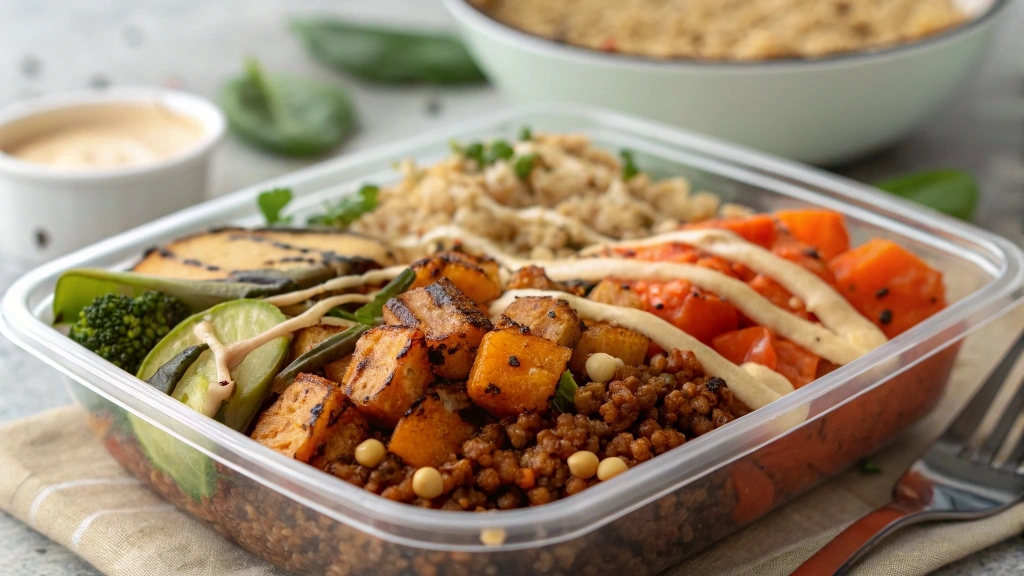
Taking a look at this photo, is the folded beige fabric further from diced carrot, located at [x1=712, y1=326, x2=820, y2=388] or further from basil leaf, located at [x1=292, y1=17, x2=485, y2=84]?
basil leaf, located at [x1=292, y1=17, x2=485, y2=84]

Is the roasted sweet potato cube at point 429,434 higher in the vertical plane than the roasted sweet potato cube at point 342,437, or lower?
higher

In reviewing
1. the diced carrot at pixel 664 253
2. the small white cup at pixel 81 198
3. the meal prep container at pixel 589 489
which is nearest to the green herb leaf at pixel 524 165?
the diced carrot at pixel 664 253

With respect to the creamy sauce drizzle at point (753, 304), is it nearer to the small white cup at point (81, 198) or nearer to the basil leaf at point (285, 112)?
the small white cup at point (81, 198)

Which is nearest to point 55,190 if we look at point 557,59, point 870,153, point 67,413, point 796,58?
point 67,413

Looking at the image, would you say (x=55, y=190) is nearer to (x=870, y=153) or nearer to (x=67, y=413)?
(x=67, y=413)

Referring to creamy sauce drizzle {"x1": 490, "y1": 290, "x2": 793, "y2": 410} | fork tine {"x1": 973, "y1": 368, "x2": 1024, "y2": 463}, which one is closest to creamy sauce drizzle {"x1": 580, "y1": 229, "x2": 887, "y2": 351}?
creamy sauce drizzle {"x1": 490, "y1": 290, "x2": 793, "y2": 410}
